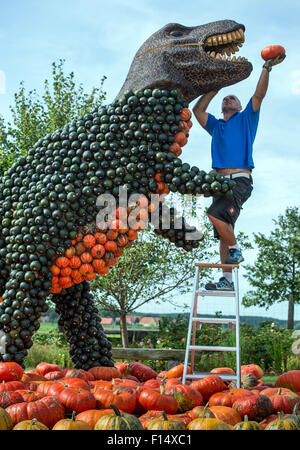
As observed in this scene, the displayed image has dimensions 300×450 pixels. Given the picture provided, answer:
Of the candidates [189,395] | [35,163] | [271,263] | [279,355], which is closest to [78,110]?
[35,163]

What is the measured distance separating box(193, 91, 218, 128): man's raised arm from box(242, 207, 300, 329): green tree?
577 inches

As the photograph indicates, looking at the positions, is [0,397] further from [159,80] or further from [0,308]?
[159,80]

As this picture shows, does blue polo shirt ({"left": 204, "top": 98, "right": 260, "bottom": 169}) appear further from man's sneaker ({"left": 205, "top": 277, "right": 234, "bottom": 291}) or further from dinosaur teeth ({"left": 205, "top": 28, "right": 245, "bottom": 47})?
man's sneaker ({"left": 205, "top": 277, "right": 234, "bottom": 291})

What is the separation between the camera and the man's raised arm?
5.57 metres

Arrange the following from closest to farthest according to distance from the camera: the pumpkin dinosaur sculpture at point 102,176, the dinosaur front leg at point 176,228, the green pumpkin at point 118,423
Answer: the green pumpkin at point 118,423 < the pumpkin dinosaur sculpture at point 102,176 < the dinosaur front leg at point 176,228

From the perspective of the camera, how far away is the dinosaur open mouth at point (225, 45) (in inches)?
207

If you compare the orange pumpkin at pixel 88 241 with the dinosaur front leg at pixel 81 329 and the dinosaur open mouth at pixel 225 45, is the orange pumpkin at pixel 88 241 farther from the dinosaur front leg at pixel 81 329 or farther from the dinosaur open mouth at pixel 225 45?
the dinosaur open mouth at pixel 225 45

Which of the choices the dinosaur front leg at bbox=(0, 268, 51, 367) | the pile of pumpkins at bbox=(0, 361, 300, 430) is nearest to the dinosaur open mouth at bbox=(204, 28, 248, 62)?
the dinosaur front leg at bbox=(0, 268, 51, 367)

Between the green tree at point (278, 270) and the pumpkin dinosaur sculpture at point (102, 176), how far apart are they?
1508cm

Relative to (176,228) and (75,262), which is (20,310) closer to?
(75,262)

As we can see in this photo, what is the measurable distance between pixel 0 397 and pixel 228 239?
9.32 feet

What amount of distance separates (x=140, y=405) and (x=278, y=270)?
16.3 meters

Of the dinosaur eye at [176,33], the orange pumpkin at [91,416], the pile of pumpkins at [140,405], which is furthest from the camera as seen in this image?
the dinosaur eye at [176,33]

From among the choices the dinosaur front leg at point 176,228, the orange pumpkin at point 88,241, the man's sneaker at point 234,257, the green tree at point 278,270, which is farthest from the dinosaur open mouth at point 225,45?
the green tree at point 278,270
